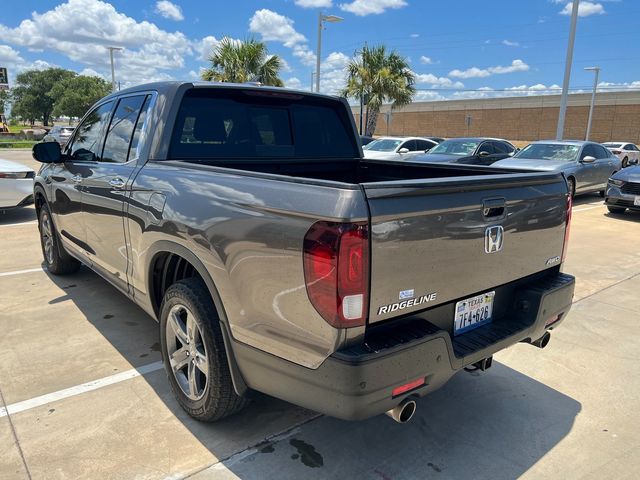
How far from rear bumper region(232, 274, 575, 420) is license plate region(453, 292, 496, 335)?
0.05 metres

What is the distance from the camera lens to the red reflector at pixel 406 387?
7.11 ft

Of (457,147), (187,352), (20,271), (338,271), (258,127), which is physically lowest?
(20,271)

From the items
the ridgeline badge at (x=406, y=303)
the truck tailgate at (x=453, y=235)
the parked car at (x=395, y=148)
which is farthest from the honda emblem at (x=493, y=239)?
the parked car at (x=395, y=148)

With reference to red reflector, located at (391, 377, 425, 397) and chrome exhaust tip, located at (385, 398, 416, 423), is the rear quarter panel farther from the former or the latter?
chrome exhaust tip, located at (385, 398, 416, 423)

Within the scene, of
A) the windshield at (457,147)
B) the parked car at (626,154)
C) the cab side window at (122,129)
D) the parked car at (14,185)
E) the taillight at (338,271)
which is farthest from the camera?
the parked car at (626,154)

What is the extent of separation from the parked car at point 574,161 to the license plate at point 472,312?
9.87 metres

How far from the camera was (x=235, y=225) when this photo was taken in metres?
2.37

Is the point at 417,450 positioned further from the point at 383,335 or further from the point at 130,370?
the point at 130,370

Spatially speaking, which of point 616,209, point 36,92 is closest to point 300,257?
point 616,209

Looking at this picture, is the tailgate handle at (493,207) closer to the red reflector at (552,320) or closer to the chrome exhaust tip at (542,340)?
the red reflector at (552,320)

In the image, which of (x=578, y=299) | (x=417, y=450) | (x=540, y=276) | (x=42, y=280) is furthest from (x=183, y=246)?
(x=578, y=299)

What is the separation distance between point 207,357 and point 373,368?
3.38 feet

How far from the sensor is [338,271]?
78.5 inches

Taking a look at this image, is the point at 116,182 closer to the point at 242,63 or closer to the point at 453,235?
the point at 453,235
